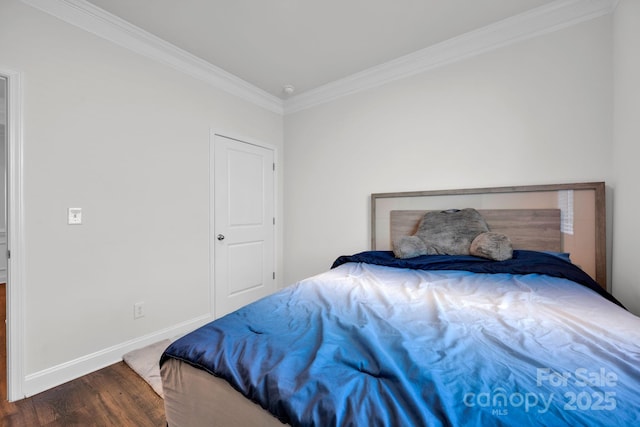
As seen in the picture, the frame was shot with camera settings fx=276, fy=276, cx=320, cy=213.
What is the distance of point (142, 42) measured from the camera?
7.47 ft

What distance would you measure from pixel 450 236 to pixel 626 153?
1.15m

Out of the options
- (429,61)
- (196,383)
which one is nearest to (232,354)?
(196,383)

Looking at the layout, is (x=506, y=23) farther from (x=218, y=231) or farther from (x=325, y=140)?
(x=218, y=231)

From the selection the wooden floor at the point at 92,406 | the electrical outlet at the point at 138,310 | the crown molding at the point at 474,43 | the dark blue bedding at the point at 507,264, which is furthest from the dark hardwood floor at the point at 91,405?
the crown molding at the point at 474,43

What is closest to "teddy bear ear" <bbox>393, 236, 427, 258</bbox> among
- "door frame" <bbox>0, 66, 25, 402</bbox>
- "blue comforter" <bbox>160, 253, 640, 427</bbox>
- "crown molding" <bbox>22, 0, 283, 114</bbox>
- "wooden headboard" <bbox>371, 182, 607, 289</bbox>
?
"wooden headboard" <bbox>371, 182, 607, 289</bbox>

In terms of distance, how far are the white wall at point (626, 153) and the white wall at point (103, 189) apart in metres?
3.18

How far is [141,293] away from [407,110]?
2919 millimetres

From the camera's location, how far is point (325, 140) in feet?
10.7

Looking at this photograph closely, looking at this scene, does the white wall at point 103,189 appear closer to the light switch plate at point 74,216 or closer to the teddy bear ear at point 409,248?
the light switch plate at point 74,216

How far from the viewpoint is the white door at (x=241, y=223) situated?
2.90 meters

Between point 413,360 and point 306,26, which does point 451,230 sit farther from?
point 306,26

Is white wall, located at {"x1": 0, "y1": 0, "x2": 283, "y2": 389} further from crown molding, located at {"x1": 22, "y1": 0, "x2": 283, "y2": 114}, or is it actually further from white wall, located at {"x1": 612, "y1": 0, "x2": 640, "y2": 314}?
white wall, located at {"x1": 612, "y1": 0, "x2": 640, "y2": 314}

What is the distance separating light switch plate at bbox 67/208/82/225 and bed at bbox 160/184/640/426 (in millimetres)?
1527

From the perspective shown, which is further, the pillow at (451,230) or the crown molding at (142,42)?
the pillow at (451,230)
